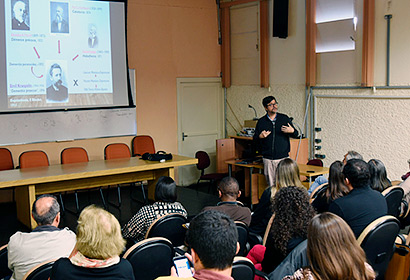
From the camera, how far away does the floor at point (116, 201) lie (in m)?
6.12

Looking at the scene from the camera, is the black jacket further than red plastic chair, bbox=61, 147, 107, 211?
No

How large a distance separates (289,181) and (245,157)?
12.7 ft

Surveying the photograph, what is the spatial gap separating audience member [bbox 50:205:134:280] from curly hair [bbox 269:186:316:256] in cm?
93

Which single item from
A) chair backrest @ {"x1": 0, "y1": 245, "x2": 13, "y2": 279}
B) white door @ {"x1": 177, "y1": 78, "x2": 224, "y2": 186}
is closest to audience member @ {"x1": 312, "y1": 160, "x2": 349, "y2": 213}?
chair backrest @ {"x1": 0, "y1": 245, "x2": 13, "y2": 279}

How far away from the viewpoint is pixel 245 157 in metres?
7.93

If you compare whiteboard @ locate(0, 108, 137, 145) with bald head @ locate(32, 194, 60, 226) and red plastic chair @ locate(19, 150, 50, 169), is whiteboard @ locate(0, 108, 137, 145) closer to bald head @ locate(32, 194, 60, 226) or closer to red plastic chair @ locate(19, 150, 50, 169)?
red plastic chair @ locate(19, 150, 50, 169)

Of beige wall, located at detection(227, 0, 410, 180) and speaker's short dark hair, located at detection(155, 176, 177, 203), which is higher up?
beige wall, located at detection(227, 0, 410, 180)

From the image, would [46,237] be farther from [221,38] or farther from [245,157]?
[221,38]

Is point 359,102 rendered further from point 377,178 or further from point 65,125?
point 65,125

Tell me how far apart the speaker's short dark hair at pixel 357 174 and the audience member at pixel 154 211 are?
1432 mm

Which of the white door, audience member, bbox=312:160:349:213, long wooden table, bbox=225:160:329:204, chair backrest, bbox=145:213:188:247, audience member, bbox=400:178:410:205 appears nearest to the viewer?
chair backrest, bbox=145:213:188:247

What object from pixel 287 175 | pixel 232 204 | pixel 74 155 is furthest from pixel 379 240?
pixel 74 155

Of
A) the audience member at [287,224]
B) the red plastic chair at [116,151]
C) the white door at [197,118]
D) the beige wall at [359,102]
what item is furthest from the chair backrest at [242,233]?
the white door at [197,118]

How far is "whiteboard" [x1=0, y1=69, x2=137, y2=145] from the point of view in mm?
7105
